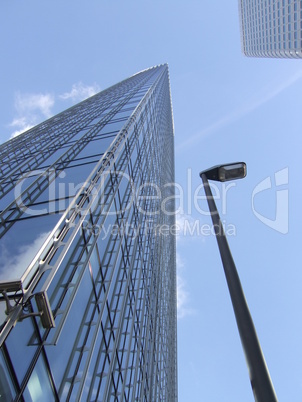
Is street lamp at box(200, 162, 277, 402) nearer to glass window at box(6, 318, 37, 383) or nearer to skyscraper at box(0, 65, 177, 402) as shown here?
skyscraper at box(0, 65, 177, 402)

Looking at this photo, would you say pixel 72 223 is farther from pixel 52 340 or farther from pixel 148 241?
pixel 148 241

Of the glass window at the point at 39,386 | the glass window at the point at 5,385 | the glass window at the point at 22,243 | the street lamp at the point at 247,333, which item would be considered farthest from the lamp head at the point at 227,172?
the glass window at the point at 39,386

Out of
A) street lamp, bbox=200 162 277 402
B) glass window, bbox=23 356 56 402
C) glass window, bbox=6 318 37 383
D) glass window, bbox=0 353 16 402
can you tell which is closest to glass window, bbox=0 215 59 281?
glass window, bbox=6 318 37 383

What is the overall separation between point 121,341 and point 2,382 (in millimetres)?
10627

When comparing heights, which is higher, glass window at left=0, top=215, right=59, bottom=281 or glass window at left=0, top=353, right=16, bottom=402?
glass window at left=0, top=215, right=59, bottom=281

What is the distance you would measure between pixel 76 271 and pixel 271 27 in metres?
93.5

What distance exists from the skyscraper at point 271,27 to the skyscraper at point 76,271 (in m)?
63.6

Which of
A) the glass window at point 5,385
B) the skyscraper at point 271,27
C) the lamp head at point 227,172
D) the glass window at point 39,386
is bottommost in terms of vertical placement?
the glass window at point 39,386

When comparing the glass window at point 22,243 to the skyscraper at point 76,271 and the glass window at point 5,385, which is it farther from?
the glass window at point 5,385

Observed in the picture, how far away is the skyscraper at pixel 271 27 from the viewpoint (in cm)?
7600

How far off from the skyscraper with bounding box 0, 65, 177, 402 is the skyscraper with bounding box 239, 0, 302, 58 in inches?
2503

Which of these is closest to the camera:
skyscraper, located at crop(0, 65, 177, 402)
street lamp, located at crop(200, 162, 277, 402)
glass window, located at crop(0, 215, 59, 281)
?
street lamp, located at crop(200, 162, 277, 402)

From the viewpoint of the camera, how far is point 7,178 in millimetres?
18062

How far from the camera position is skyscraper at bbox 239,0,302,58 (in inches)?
2992
